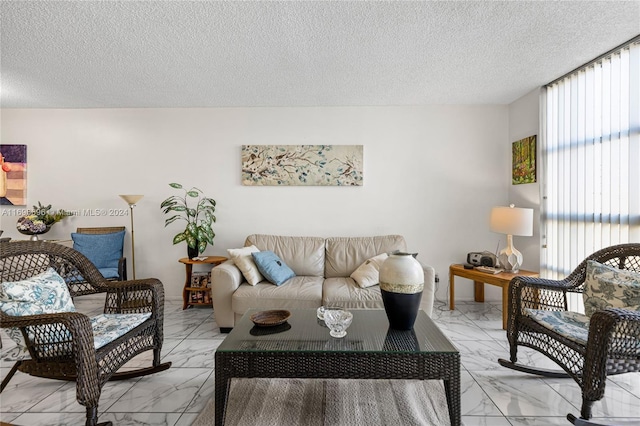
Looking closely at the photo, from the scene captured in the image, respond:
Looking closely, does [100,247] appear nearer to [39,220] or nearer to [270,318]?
[39,220]

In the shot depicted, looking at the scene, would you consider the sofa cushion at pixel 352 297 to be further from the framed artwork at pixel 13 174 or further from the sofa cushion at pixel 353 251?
the framed artwork at pixel 13 174

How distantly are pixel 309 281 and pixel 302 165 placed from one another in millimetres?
1476

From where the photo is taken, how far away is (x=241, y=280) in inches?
123

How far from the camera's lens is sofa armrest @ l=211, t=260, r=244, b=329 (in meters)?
2.93

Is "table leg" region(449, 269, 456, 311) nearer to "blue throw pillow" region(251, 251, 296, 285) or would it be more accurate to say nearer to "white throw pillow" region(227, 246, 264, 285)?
"blue throw pillow" region(251, 251, 296, 285)

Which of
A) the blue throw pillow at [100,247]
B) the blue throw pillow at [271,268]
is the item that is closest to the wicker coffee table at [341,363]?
the blue throw pillow at [271,268]

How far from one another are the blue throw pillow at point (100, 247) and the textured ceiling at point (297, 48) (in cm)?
162

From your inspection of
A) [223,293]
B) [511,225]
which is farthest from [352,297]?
[511,225]

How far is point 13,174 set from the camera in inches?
157

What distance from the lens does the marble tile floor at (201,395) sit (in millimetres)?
1760

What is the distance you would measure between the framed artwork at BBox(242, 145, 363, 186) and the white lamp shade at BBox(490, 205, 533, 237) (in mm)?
1588

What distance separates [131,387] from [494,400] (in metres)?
2.31

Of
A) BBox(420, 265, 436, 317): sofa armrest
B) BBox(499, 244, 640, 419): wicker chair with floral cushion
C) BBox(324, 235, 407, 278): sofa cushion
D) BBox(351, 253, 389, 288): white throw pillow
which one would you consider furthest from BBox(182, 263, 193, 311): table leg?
BBox(499, 244, 640, 419): wicker chair with floral cushion

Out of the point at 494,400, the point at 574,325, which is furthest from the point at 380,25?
the point at 494,400
